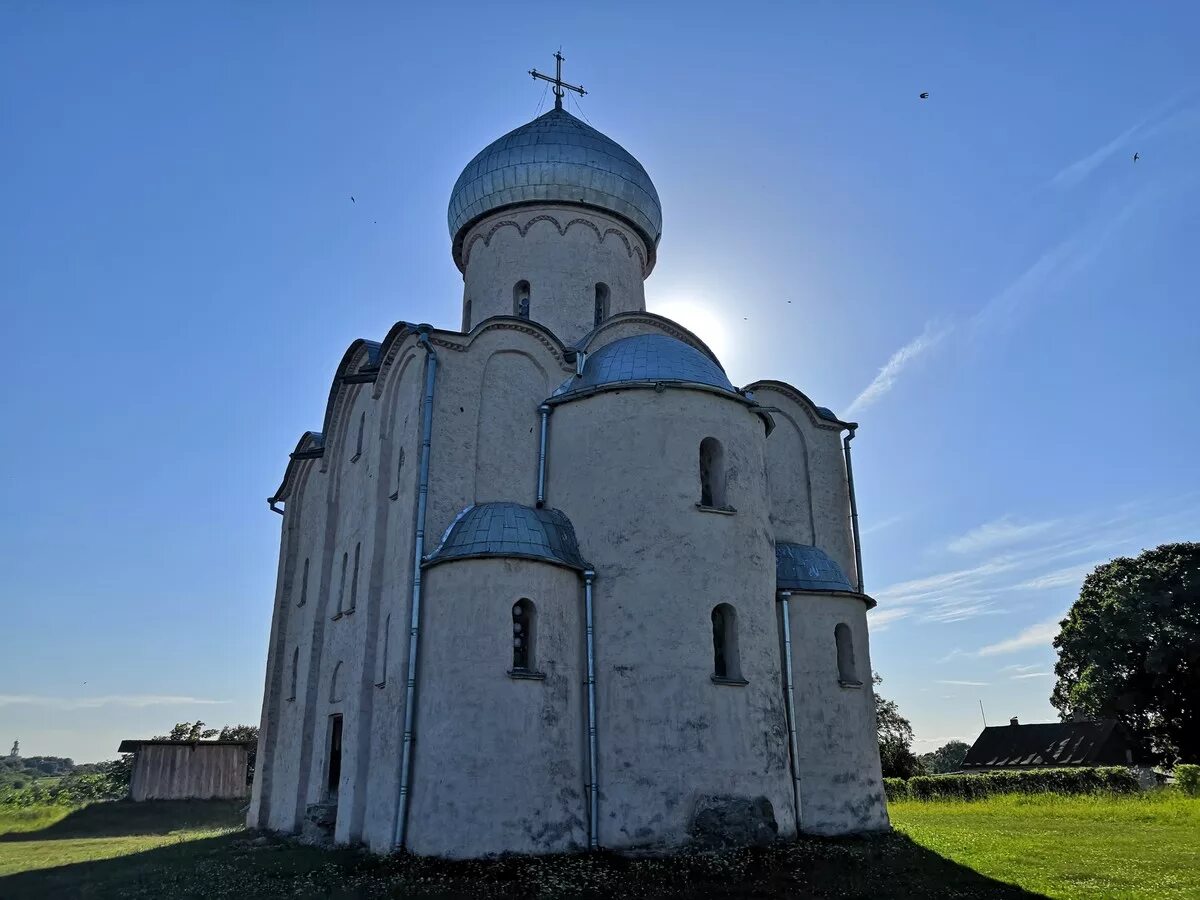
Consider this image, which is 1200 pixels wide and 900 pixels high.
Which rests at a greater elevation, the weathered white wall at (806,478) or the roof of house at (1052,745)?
the weathered white wall at (806,478)

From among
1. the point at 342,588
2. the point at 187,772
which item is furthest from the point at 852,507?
the point at 187,772

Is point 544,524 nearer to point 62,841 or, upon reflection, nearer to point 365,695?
point 365,695

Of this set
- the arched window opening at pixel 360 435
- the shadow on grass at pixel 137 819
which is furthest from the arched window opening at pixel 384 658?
the shadow on grass at pixel 137 819

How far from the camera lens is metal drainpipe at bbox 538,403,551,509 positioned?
1185 centimetres

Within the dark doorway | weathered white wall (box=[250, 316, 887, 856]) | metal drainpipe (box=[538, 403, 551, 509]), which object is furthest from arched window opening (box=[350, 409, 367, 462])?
the dark doorway

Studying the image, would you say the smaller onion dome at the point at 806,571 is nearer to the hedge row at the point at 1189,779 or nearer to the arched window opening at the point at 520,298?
the arched window opening at the point at 520,298

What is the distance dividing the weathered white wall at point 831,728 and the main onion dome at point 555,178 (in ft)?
25.2

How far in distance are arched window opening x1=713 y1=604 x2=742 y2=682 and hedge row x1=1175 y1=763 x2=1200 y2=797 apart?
12.0 meters

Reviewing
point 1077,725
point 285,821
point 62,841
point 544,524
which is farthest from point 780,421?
point 1077,725

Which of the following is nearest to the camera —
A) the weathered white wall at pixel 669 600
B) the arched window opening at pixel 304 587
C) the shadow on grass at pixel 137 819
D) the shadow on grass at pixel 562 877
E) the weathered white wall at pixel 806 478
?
the shadow on grass at pixel 562 877

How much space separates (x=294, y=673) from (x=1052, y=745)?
87.3 feet

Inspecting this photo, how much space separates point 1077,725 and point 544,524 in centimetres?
2768

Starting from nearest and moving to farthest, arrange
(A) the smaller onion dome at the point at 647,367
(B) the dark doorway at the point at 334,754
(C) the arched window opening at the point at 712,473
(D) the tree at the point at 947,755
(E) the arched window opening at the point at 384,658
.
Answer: (E) the arched window opening at the point at 384,658 → (C) the arched window opening at the point at 712,473 → (A) the smaller onion dome at the point at 647,367 → (B) the dark doorway at the point at 334,754 → (D) the tree at the point at 947,755

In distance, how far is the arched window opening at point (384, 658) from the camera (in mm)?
11050
